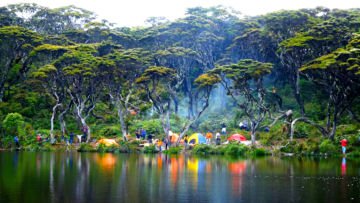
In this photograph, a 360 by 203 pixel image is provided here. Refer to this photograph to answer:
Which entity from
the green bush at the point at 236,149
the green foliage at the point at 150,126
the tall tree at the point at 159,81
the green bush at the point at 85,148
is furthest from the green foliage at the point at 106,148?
→ the green bush at the point at 236,149

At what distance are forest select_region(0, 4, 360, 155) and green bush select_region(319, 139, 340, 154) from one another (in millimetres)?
86

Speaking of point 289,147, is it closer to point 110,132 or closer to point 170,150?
point 170,150

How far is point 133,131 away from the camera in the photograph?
51.1 m

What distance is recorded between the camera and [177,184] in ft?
68.7

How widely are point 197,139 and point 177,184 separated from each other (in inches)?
1063

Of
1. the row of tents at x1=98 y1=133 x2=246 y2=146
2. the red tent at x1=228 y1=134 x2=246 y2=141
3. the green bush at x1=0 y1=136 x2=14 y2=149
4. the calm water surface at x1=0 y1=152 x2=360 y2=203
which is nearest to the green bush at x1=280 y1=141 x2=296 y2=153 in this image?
the row of tents at x1=98 y1=133 x2=246 y2=146

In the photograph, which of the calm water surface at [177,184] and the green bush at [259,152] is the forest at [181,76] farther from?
the calm water surface at [177,184]

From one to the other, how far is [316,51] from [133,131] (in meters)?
19.2

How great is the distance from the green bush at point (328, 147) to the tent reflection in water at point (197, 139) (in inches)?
474

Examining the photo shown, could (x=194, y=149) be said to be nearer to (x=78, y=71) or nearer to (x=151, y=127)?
(x=151, y=127)

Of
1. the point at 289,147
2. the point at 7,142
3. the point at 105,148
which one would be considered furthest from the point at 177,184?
the point at 7,142

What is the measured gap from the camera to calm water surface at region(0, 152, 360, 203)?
56.3 feet

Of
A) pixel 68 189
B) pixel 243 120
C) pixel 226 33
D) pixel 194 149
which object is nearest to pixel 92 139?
pixel 194 149

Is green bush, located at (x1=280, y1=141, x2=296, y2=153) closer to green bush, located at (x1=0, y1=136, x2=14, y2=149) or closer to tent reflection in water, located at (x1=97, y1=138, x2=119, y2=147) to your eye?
tent reflection in water, located at (x1=97, y1=138, x2=119, y2=147)
